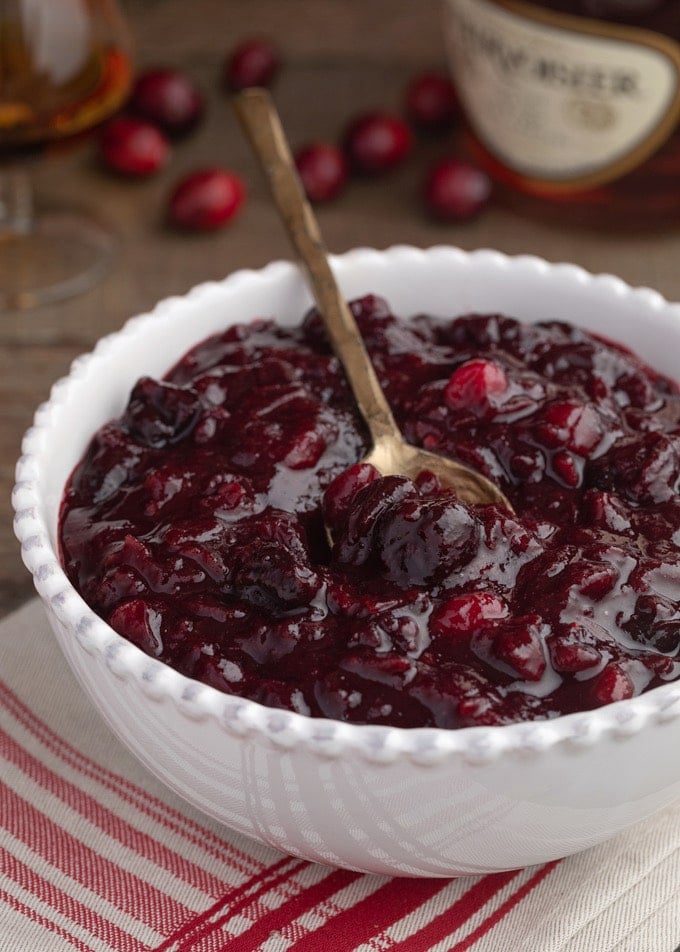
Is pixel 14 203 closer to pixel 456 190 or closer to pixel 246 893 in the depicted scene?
pixel 456 190

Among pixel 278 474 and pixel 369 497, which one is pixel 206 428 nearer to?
pixel 278 474

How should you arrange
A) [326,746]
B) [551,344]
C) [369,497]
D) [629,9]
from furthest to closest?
[629,9] < [551,344] < [369,497] < [326,746]

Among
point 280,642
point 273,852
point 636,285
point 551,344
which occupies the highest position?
point 280,642

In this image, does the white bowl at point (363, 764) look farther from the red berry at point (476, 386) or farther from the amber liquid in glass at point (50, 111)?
the amber liquid in glass at point (50, 111)

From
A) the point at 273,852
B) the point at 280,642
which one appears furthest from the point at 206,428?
the point at 273,852

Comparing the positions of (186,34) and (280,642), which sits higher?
(280,642)

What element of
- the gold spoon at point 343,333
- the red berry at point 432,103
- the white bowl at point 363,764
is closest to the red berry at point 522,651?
the white bowl at point 363,764

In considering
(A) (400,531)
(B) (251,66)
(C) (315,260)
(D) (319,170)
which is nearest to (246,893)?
(A) (400,531)
